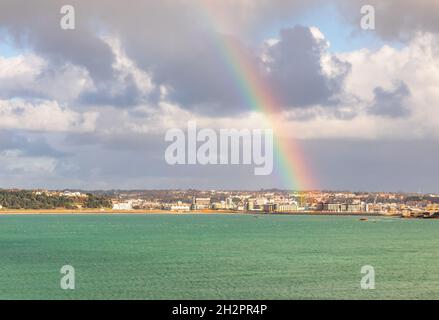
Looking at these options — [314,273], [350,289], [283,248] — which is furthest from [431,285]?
[283,248]

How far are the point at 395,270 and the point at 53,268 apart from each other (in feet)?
94.7

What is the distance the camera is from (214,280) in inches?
1889

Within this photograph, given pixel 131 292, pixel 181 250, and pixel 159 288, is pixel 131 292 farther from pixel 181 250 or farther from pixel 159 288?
pixel 181 250

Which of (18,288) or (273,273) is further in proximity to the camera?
(273,273)

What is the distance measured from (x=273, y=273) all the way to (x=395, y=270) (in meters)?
10.8

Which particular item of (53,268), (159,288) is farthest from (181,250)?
(159,288)

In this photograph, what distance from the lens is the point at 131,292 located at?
138 ft
